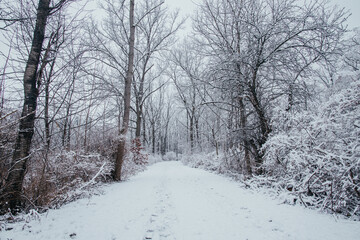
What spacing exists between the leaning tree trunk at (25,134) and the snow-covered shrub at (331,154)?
4682mm

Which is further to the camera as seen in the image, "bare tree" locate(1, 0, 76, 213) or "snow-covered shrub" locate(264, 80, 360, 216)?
"bare tree" locate(1, 0, 76, 213)

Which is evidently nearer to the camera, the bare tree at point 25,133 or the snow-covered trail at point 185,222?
the snow-covered trail at point 185,222

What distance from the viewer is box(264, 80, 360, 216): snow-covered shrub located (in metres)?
2.39

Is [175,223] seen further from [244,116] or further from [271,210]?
[244,116]

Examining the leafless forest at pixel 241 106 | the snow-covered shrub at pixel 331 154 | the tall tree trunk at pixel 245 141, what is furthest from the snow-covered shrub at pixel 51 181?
the tall tree trunk at pixel 245 141

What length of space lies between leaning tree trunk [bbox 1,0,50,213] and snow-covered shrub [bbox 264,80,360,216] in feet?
15.4

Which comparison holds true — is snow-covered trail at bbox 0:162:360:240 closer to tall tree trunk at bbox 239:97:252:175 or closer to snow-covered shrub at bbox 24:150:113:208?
snow-covered shrub at bbox 24:150:113:208

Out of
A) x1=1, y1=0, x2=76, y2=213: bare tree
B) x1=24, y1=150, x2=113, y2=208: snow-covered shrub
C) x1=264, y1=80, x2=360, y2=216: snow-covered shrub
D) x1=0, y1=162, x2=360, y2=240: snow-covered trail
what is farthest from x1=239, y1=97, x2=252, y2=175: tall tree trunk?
x1=1, y1=0, x2=76, y2=213: bare tree

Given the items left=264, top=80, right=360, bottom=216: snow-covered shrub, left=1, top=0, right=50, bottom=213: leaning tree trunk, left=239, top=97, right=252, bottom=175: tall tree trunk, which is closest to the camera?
left=264, top=80, right=360, bottom=216: snow-covered shrub

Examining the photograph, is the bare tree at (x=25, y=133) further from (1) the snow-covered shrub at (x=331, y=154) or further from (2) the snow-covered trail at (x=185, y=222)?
(1) the snow-covered shrub at (x=331, y=154)

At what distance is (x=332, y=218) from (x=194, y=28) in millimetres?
7435

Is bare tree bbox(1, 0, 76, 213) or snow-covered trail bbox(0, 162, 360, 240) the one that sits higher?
bare tree bbox(1, 0, 76, 213)

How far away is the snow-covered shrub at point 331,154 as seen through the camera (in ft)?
7.85

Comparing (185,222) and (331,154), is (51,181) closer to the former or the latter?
(185,222)
